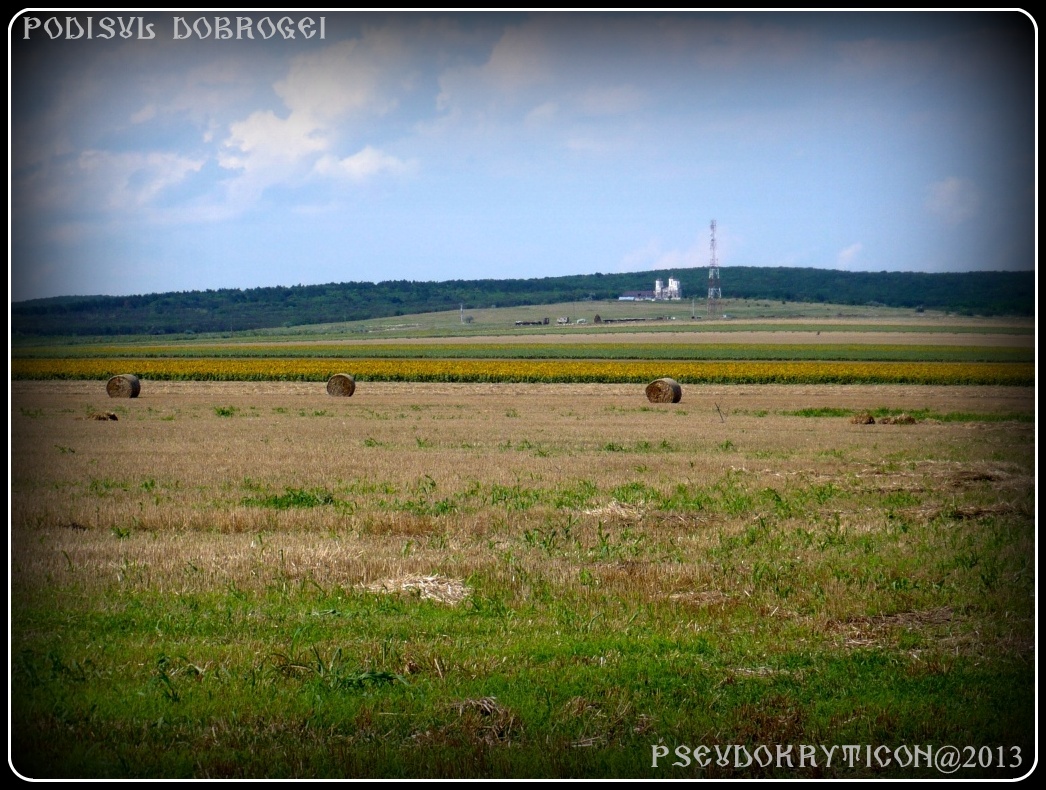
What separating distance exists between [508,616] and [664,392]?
34422mm

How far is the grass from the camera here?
6879 millimetres

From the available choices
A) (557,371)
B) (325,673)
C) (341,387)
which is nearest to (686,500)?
(325,673)

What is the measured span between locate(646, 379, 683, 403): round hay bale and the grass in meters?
22.1

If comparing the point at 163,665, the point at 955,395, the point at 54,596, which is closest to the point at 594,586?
the point at 163,665

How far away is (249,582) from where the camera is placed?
10.8 metres

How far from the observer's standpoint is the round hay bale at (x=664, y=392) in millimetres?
43438

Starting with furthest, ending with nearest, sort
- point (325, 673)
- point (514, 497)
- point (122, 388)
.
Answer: point (122, 388) < point (514, 497) < point (325, 673)

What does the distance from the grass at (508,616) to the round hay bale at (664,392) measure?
22.1 m

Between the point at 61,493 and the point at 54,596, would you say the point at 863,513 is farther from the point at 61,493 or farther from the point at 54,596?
the point at 61,493

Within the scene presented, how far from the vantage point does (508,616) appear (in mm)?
9812

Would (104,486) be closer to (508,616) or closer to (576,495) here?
(576,495)

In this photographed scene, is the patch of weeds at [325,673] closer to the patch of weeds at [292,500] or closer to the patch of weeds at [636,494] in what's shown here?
the patch of weeds at [292,500]

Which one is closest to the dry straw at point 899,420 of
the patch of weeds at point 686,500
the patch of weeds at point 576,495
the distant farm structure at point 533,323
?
the patch of weeds at point 686,500

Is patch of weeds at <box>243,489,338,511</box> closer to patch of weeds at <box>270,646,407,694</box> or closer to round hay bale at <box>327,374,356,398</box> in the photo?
patch of weeds at <box>270,646,407,694</box>
